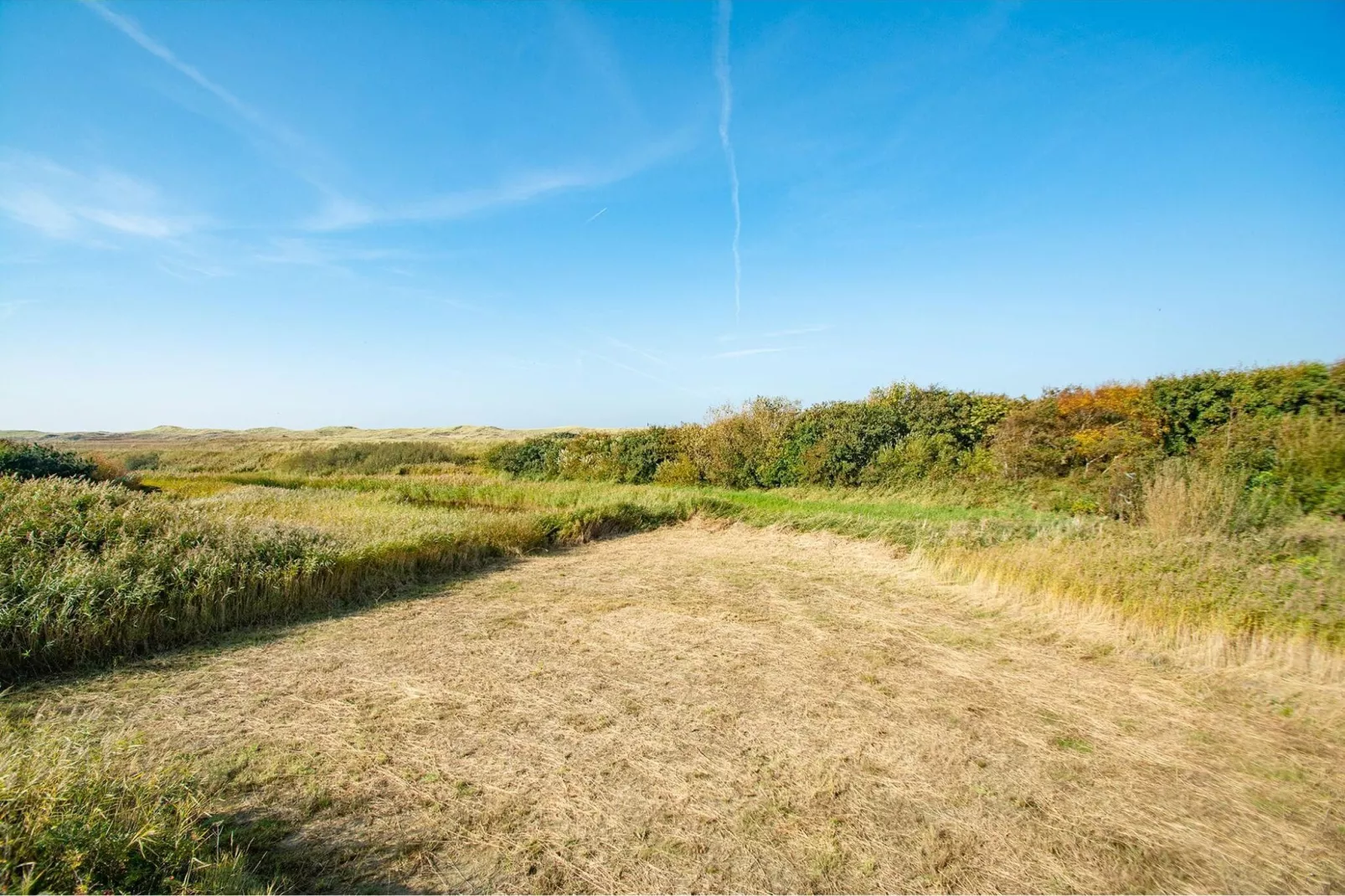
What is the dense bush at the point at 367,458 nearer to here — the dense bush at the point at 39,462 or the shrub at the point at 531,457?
the shrub at the point at 531,457

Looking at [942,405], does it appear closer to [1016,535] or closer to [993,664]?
[1016,535]

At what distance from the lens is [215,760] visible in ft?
11.0

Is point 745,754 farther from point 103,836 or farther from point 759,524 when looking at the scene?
point 759,524

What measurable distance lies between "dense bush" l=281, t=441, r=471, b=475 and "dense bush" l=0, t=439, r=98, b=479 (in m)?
11.9

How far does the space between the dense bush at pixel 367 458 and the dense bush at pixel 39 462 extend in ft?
39.1

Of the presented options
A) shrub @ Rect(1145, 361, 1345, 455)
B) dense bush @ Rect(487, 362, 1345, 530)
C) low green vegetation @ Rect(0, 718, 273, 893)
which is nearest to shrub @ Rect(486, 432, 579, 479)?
dense bush @ Rect(487, 362, 1345, 530)

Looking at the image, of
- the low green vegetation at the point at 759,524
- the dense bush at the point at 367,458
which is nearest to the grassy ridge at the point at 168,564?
the low green vegetation at the point at 759,524

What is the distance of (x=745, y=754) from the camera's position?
3602mm

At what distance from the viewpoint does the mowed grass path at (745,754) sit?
2693 mm

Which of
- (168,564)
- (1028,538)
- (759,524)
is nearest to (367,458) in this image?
(759,524)

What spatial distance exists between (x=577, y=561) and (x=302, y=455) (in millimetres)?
27544

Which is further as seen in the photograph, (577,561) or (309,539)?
(577,561)

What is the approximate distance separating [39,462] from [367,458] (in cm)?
1655

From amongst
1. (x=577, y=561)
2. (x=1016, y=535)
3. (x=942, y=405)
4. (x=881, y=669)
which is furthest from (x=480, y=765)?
(x=942, y=405)
